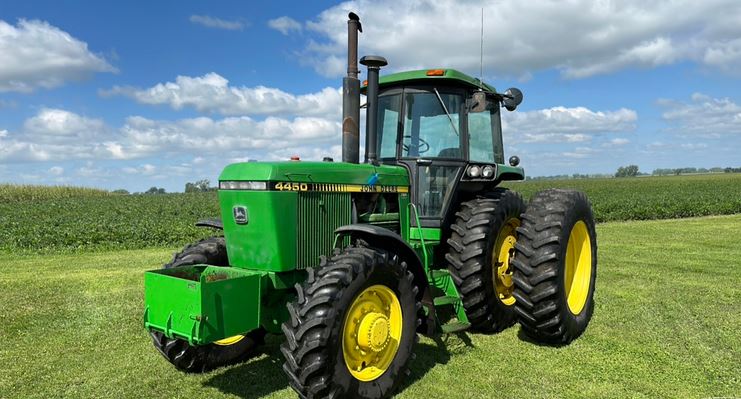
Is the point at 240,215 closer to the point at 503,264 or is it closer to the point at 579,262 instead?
the point at 503,264

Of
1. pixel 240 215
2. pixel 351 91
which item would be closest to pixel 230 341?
pixel 240 215

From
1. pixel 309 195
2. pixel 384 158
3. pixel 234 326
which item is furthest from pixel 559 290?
pixel 234 326

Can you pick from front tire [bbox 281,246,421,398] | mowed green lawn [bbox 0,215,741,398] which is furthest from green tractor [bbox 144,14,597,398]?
mowed green lawn [bbox 0,215,741,398]

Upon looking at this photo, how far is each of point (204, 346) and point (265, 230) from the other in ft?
4.28

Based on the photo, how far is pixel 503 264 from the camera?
5848 mm

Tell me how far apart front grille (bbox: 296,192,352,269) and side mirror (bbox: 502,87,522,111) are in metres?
2.46

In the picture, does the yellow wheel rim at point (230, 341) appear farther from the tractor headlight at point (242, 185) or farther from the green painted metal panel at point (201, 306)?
the tractor headlight at point (242, 185)

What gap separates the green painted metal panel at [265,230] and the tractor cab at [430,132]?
1.64 m

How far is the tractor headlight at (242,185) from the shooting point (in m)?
4.10

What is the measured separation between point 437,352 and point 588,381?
1.36 metres

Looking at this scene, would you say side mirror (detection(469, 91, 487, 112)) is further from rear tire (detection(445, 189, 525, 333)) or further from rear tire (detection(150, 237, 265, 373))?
rear tire (detection(150, 237, 265, 373))

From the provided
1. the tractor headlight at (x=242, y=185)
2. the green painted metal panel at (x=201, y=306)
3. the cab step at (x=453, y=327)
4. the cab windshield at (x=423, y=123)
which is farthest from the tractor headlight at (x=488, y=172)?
the green painted metal panel at (x=201, y=306)

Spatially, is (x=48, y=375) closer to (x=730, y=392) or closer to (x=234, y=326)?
(x=234, y=326)

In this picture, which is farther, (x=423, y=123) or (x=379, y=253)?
(x=423, y=123)
